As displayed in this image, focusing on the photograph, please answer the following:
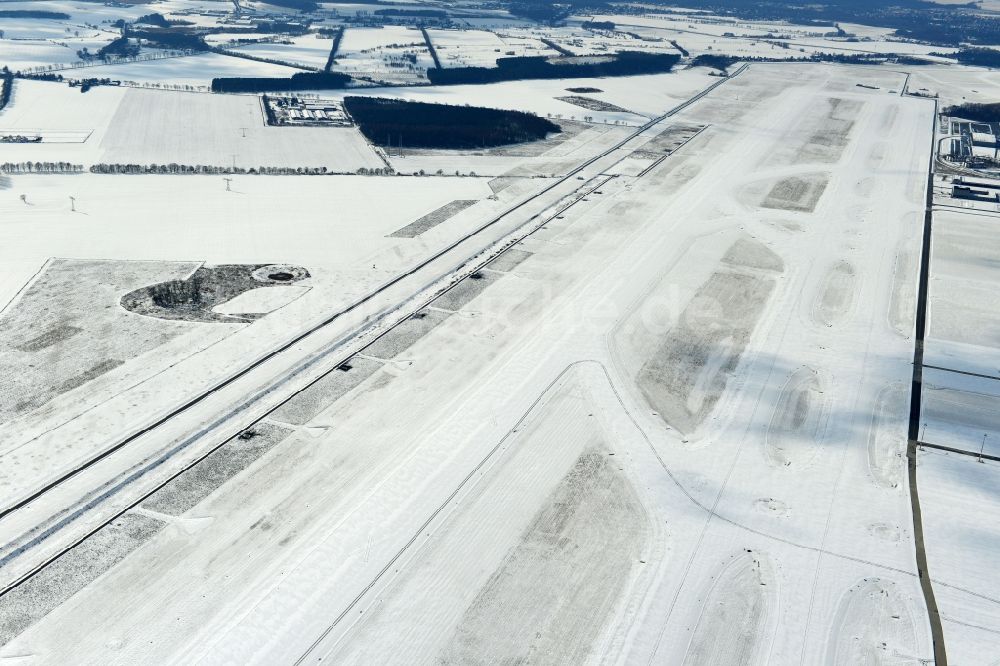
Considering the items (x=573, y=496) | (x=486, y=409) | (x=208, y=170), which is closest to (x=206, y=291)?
(x=486, y=409)

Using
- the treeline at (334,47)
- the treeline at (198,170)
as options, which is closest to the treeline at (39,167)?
the treeline at (198,170)

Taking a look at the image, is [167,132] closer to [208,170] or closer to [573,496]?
[208,170]

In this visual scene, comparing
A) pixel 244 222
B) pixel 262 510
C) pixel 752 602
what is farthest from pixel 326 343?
pixel 752 602

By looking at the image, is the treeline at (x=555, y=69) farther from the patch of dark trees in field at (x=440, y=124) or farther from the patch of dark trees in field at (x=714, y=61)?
→ the patch of dark trees in field at (x=440, y=124)

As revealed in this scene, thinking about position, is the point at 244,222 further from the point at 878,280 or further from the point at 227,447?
the point at 878,280

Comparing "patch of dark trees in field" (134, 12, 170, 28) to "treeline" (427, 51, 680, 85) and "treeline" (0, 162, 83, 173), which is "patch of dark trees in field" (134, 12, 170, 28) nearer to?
"treeline" (427, 51, 680, 85)

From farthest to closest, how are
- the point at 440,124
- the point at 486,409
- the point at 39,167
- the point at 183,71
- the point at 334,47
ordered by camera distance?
the point at 334,47 → the point at 183,71 → the point at 440,124 → the point at 39,167 → the point at 486,409
